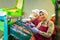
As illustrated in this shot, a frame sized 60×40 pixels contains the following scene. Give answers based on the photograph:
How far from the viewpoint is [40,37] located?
148 centimetres

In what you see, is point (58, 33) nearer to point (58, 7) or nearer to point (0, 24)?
point (58, 7)

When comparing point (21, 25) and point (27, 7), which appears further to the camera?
point (27, 7)

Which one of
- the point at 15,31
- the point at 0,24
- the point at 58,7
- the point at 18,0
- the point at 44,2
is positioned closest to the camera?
the point at 58,7

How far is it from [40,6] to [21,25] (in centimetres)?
83

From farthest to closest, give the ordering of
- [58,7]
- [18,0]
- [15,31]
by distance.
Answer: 1. [18,0]
2. [15,31]
3. [58,7]

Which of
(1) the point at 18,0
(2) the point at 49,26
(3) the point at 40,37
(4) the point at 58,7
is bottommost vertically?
(3) the point at 40,37

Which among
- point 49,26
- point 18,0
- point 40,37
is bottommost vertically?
point 40,37

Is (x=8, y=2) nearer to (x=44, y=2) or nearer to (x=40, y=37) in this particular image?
(x=44, y=2)

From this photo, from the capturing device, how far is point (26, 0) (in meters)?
2.45

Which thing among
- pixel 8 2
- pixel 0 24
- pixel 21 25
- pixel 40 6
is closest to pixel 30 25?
pixel 21 25

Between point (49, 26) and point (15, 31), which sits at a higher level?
point (49, 26)

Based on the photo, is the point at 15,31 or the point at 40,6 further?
the point at 40,6

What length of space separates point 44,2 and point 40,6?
0.34 ft

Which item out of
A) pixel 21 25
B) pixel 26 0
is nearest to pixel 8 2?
pixel 26 0
